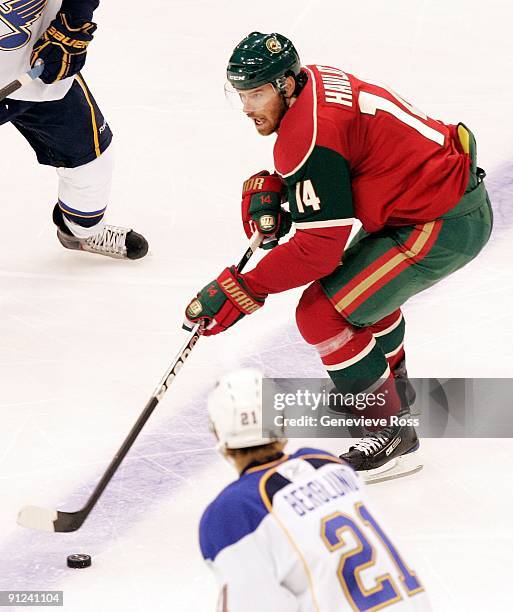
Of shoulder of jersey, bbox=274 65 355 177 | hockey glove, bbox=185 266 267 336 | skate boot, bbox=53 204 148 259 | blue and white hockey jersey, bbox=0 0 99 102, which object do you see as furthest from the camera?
skate boot, bbox=53 204 148 259

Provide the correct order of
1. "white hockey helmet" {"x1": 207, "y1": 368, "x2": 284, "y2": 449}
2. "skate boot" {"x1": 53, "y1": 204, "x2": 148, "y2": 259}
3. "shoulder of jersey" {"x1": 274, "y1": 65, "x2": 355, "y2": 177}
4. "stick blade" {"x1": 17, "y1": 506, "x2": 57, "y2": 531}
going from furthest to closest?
"skate boot" {"x1": 53, "y1": 204, "x2": 148, "y2": 259} → "shoulder of jersey" {"x1": 274, "y1": 65, "x2": 355, "y2": 177} → "stick blade" {"x1": 17, "y1": 506, "x2": 57, "y2": 531} → "white hockey helmet" {"x1": 207, "y1": 368, "x2": 284, "y2": 449}

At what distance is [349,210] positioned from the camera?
3342 mm

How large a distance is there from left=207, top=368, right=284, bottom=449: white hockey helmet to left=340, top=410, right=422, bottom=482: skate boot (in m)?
1.32

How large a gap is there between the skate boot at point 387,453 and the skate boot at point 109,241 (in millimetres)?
1424

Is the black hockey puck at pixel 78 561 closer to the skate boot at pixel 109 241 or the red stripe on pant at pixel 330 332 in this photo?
the red stripe on pant at pixel 330 332

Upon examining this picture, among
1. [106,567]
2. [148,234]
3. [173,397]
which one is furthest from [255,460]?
[148,234]

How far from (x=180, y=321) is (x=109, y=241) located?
57cm

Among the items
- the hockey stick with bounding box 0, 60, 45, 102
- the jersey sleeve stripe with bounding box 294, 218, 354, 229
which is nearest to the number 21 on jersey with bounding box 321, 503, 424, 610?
the jersey sleeve stripe with bounding box 294, 218, 354, 229

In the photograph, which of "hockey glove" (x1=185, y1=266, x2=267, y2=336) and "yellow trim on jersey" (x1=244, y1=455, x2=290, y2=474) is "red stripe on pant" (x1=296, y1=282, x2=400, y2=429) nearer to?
"hockey glove" (x1=185, y1=266, x2=267, y2=336)

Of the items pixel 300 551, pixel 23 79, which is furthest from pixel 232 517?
pixel 23 79

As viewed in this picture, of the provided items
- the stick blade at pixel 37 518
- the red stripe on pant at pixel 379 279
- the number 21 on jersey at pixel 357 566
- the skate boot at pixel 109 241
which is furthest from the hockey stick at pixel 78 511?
the skate boot at pixel 109 241

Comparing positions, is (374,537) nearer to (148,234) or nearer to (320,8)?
(148,234)

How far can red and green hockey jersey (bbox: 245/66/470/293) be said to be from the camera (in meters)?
3.27

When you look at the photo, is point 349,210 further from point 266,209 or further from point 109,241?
point 109,241
